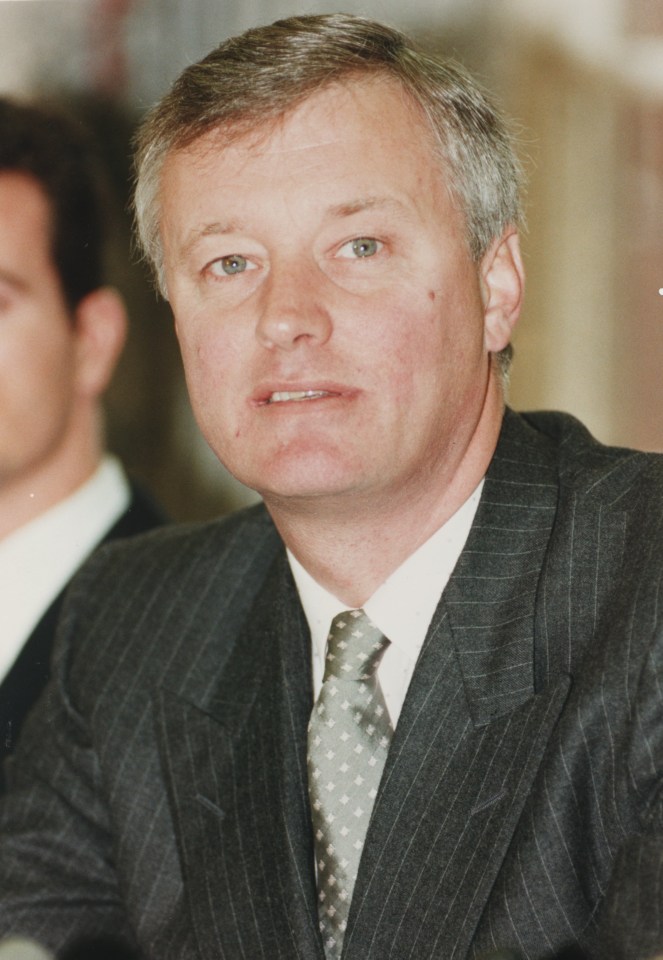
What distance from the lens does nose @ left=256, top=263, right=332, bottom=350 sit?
162 cm

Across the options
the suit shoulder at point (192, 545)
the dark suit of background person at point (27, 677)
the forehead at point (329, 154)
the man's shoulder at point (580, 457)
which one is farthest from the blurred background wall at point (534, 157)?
the forehead at point (329, 154)

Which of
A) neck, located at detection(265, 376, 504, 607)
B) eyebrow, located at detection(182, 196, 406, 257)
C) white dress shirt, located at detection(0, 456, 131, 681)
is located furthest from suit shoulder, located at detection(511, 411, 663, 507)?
white dress shirt, located at detection(0, 456, 131, 681)

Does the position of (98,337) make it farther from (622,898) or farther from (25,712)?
(622,898)

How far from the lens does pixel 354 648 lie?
1.73 m

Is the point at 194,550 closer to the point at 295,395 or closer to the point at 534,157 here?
the point at 295,395

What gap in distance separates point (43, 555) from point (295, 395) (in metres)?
1.15

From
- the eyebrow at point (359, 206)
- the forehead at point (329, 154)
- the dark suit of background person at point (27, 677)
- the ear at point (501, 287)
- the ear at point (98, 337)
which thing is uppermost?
Answer: the forehead at point (329, 154)

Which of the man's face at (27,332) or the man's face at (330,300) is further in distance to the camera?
the man's face at (27,332)

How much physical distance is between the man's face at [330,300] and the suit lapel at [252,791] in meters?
0.31

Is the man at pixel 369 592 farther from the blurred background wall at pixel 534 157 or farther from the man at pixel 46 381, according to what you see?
the blurred background wall at pixel 534 157

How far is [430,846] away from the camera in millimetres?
1529

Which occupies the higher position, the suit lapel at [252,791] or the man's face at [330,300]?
the man's face at [330,300]

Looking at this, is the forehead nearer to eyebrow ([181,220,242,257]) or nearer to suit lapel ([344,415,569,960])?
eyebrow ([181,220,242,257])

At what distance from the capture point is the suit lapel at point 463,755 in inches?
58.6
